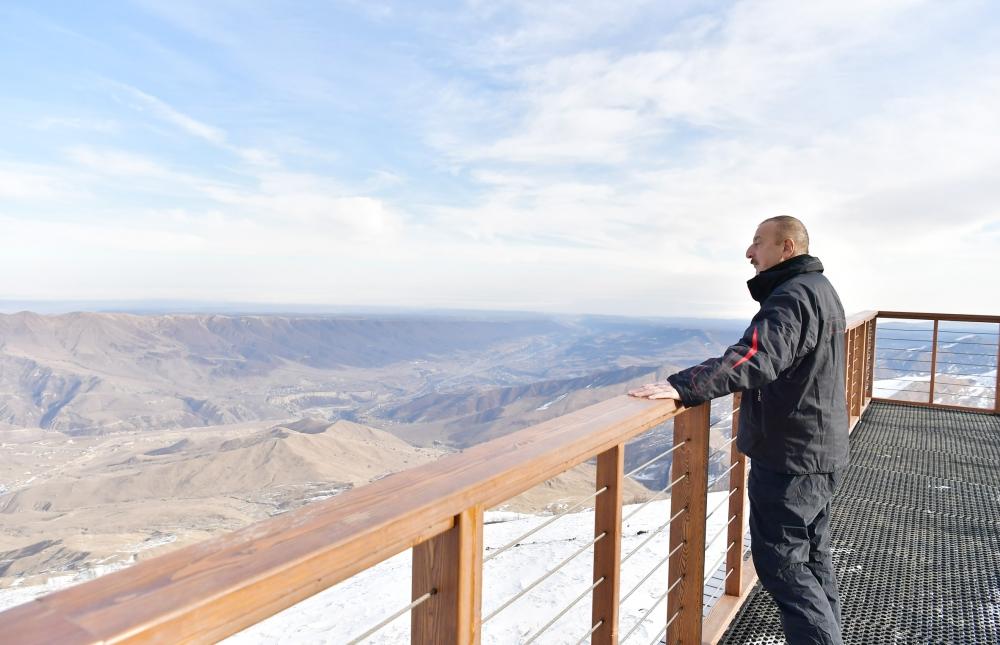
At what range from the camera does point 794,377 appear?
1.72 m

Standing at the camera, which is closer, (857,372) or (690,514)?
(690,514)

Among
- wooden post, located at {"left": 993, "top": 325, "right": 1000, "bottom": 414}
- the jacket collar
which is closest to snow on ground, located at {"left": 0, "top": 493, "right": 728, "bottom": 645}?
the jacket collar

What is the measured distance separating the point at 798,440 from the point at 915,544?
1898 millimetres

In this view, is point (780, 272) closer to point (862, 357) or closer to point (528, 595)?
point (528, 595)

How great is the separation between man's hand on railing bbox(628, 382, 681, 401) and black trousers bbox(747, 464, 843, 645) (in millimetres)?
481

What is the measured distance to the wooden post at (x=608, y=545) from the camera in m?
1.38

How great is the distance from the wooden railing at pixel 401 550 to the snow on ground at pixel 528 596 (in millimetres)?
2448

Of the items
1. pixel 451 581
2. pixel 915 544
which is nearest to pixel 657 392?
pixel 451 581

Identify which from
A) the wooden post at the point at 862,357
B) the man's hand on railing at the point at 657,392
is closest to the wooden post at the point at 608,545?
the man's hand on railing at the point at 657,392

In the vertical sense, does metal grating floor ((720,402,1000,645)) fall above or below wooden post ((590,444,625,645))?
below

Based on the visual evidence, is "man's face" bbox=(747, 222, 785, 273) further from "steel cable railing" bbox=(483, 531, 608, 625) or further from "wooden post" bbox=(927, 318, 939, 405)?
"wooden post" bbox=(927, 318, 939, 405)

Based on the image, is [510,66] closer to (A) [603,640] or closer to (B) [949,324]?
(B) [949,324]

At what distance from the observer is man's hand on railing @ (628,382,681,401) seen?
1541 millimetres

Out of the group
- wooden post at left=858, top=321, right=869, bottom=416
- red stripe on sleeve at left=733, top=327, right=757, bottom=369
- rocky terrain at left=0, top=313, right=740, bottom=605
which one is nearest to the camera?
red stripe on sleeve at left=733, top=327, right=757, bottom=369
